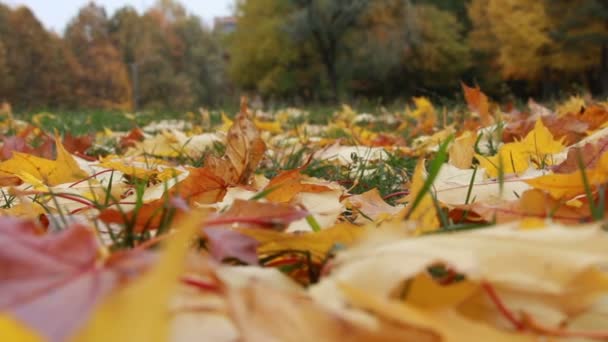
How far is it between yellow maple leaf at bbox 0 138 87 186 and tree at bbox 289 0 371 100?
22.6 metres

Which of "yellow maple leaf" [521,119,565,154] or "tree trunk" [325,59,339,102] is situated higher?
"yellow maple leaf" [521,119,565,154]

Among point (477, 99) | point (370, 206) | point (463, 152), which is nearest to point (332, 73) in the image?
point (477, 99)

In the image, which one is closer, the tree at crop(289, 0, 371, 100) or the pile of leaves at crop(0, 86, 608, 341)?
the pile of leaves at crop(0, 86, 608, 341)

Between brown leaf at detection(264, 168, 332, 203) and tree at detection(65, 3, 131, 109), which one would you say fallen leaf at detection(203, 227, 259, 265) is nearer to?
brown leaf at detection(264, 168, 332, 203)

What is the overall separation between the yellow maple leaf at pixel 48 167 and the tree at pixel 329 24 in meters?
22.6

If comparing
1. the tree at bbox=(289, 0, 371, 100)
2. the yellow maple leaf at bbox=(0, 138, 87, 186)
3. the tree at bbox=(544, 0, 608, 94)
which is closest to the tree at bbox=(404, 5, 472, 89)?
the tree at bbox=(289, 0, 371, 100)

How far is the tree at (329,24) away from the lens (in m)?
24.1

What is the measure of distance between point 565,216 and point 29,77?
25.8 m

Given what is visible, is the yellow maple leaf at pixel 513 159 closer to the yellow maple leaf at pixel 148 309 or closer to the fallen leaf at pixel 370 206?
the fallen leaf at pixel 370 206

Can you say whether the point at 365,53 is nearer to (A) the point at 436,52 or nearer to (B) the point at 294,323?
(A) the point at 436,52

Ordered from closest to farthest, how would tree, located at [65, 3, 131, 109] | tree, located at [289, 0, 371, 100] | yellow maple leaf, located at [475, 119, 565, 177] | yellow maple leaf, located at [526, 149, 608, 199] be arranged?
yellow maple leaf, located at [526, 149, 608, 199] < yellow maple leaf, located at [475, 119, 565, 177] < tree, located at [289, 0, 371, 100] < tree, located at [65, 3, 131, 109]

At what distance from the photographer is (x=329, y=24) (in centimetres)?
2425

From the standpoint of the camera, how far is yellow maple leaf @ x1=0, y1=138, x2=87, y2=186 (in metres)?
1.05

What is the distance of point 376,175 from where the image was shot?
1370mm
